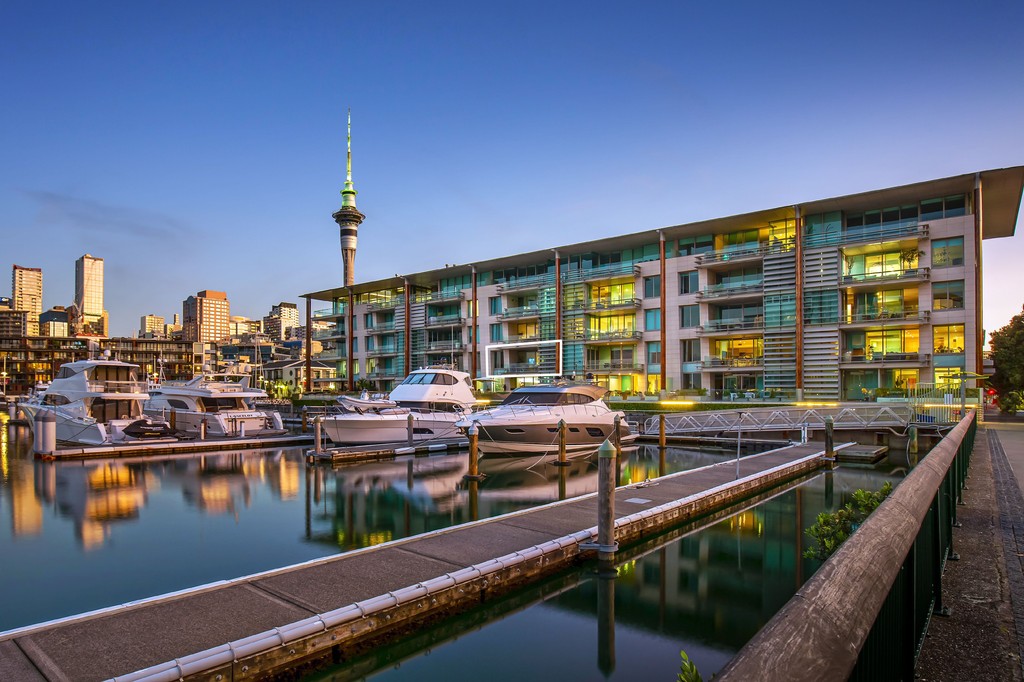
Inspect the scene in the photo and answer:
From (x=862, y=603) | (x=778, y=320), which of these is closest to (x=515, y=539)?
(x=862, y=603)

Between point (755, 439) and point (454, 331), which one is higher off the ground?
point (454, 331)

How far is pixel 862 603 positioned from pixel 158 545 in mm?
14864

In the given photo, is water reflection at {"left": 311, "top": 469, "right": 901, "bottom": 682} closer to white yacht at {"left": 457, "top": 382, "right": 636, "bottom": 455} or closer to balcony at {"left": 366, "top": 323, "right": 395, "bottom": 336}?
white yacht at {"left": 457, "top": 382, "right": 636, "bottom": 455}

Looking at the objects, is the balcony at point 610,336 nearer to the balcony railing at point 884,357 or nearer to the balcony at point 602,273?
the balcony at point 602,273

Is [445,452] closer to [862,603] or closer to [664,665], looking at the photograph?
[664,665]

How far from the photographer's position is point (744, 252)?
143 feet

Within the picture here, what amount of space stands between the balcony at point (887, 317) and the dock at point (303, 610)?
3252 cm

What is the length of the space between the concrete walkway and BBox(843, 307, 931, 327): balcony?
31254mm

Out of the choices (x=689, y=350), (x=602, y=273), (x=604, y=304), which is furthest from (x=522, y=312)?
(x=689, y=350)

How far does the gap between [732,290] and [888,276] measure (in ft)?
30.9

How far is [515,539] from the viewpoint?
1102 centimetres

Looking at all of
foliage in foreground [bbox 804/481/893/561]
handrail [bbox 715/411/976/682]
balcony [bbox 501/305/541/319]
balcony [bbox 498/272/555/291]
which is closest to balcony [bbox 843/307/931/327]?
balcony [bbox 498/272/555/291]

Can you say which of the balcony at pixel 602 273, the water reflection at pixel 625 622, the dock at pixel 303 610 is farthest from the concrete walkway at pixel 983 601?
the balcony at pixel 602 273

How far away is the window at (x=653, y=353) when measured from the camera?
156ft
